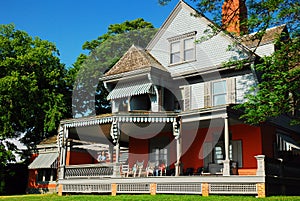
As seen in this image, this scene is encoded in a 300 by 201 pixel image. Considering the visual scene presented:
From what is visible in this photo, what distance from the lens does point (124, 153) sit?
29.3 m

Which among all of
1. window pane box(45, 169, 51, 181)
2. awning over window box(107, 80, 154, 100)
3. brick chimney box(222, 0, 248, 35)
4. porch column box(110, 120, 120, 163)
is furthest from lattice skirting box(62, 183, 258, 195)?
window pane box(45, 169, 51, 181)

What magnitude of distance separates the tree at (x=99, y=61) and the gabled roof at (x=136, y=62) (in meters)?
11.4

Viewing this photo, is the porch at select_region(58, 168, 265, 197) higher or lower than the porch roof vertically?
lower

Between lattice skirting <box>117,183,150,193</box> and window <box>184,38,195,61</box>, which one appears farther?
window <box>184,38,195,61</box>

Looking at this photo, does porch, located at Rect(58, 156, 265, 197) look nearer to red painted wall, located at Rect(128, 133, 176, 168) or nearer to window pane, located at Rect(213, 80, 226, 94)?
red painted wall, located at Rect(128, 133, 176, 168)

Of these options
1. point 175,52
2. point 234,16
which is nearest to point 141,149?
point 175,52

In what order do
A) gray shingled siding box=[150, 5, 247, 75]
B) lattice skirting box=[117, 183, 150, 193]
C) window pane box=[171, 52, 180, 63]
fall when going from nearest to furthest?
lattice skirting box=[117, 183, 150, 193], gray shingled siding box=[150, 5, 247, 75], window pane box=[171, 52, 180, 63]

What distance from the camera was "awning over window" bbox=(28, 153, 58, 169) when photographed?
99.5 ft

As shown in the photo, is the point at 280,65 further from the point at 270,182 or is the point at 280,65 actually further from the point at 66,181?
the point at 66,181

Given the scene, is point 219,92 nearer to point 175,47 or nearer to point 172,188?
point 175,47

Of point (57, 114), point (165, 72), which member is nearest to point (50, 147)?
point (57, 114)

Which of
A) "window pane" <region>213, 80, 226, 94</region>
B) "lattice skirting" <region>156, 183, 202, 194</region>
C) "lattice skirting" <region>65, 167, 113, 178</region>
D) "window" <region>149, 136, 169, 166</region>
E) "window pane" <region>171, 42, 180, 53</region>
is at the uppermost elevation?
"window pane" <region>171, 42, 180, 53</region>

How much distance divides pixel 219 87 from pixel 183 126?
9.56 ft

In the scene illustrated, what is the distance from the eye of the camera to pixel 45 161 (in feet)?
102
